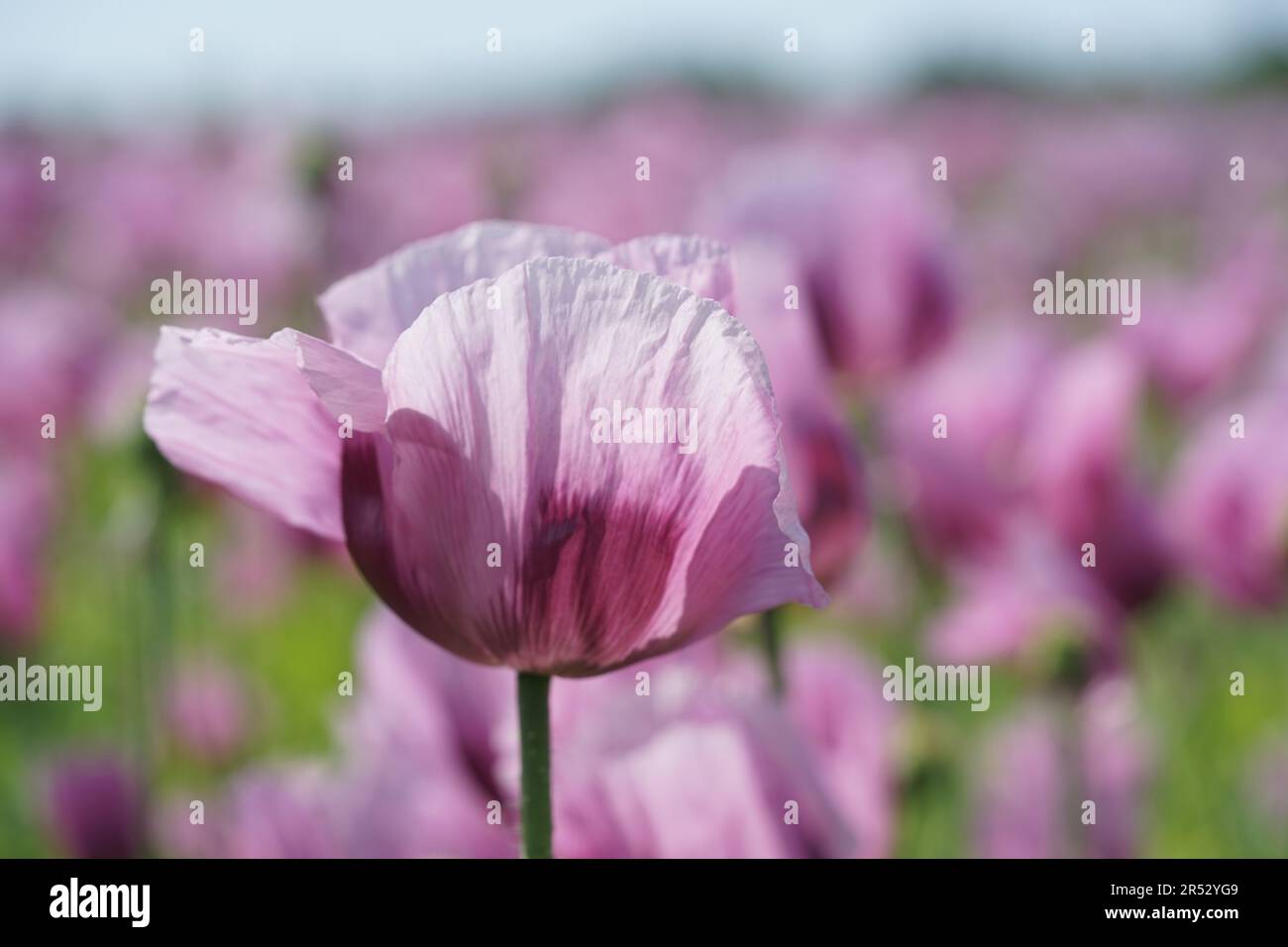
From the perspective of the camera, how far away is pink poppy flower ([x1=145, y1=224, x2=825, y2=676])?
497 mm

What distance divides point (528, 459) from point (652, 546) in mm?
55

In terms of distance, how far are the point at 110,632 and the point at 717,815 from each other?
271cm

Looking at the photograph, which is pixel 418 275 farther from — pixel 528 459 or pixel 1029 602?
pixel 1029 602

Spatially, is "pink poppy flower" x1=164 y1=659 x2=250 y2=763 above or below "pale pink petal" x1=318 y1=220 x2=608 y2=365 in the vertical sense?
below

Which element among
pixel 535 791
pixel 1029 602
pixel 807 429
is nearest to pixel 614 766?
pixel 535 791

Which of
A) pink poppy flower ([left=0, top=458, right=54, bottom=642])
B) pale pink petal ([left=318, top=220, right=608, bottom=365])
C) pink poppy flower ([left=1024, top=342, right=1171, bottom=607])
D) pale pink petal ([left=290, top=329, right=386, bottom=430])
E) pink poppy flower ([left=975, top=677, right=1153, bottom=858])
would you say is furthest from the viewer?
pink poppy flower ([left=0, top=458, right=54, bottom=642])

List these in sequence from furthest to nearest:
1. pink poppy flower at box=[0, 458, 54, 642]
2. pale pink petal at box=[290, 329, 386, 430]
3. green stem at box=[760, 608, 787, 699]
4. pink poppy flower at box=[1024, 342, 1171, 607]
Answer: pink poppy flower at box=[0, 458, 54, 642]
pink poppy flower at box=[1024, 342, 1171, 607]
green stem at box=[760, 608, 787, 699]
pale pink petal at box=[290, 329, 386, 430]

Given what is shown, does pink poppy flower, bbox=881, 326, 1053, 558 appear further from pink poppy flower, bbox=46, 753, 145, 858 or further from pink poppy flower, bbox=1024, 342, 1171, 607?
pink poppy flower, bbox=46, 753, 145, 858

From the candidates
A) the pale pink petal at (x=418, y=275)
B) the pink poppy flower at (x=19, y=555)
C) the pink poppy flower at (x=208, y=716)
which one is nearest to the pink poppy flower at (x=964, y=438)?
the pale pink petal at (x=418, y=275)

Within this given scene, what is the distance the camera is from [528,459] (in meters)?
0.52

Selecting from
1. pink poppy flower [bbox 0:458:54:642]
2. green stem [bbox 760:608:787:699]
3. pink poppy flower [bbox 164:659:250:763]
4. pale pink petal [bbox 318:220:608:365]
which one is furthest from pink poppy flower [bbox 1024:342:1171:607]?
pink poppy flower [bbox 0:458:54:642]

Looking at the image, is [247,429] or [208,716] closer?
[247,429]
